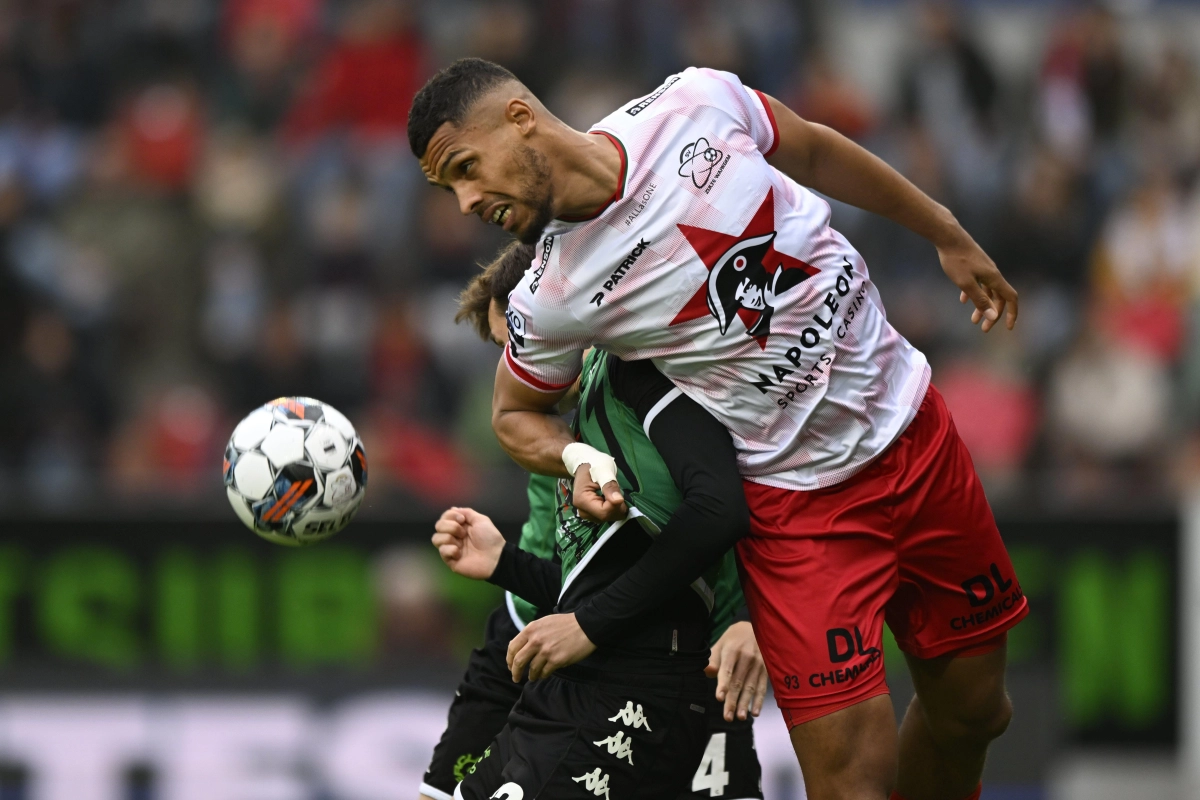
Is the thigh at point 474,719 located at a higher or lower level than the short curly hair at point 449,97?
lower

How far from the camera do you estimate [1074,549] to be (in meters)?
9.13

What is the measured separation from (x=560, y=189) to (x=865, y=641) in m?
1.34

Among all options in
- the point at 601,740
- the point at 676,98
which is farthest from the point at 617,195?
the point at 601,740

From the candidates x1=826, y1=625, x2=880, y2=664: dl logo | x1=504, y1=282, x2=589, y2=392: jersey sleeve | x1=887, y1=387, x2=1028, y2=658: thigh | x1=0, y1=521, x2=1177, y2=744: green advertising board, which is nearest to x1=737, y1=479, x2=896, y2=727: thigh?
x1=826, y1=625, x2=880, y2=664: dl logo

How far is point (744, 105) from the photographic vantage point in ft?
14.2

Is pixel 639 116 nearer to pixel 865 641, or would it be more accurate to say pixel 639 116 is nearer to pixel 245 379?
pixel 865 641

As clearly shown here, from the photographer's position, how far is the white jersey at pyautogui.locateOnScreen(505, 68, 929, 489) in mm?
4051

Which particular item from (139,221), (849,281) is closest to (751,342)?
(849,281)

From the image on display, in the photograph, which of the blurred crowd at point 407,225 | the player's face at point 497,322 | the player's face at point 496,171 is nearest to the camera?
the player's face at point 496,171

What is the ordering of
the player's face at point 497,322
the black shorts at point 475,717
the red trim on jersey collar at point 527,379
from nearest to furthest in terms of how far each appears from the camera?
the red trim on jersey collar at point 527,379 < the player's face at point 497,322 < the black shorts at point 475,717

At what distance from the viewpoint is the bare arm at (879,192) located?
4465mm

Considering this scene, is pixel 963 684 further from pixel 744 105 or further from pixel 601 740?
pixel 744 105

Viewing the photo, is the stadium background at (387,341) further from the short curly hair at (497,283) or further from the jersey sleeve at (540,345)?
the jersey sleeve at (540,345)

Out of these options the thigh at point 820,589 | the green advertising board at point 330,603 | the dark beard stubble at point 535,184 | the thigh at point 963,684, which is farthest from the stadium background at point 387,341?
the dark beard stubble at point 535,184
